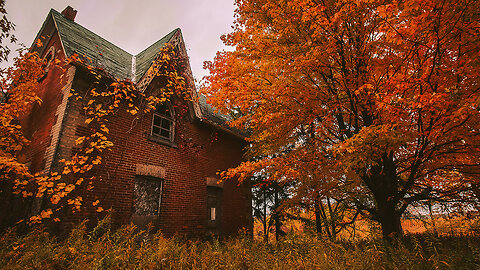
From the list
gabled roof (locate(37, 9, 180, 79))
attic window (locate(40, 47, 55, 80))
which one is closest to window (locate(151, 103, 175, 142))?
gabled roof (locate(37, 9, 180, 79))

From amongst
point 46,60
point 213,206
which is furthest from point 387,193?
point 46,60

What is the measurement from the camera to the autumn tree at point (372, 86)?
423cm

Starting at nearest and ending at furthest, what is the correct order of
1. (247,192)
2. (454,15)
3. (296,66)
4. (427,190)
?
(454,15)
(296,66)
(427,190)
(247,192)

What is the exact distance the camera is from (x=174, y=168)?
8.83 meters

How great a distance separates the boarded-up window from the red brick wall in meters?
0.22

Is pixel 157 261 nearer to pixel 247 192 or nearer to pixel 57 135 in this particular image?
pixel 57 135

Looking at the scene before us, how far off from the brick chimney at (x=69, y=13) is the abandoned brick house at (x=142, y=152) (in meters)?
0.04

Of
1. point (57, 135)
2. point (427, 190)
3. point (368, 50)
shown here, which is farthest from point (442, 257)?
point (57, 135)

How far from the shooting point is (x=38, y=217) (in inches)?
209

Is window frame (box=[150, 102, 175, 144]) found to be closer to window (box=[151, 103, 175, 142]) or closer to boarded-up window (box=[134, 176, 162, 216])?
window (box=[151, 103, 175, 142])

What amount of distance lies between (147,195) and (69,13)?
9.25 m

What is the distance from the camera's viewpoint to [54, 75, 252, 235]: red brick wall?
6867 mm

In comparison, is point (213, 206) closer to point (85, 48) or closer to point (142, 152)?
point (142, 152)

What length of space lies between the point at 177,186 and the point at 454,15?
861 cm
